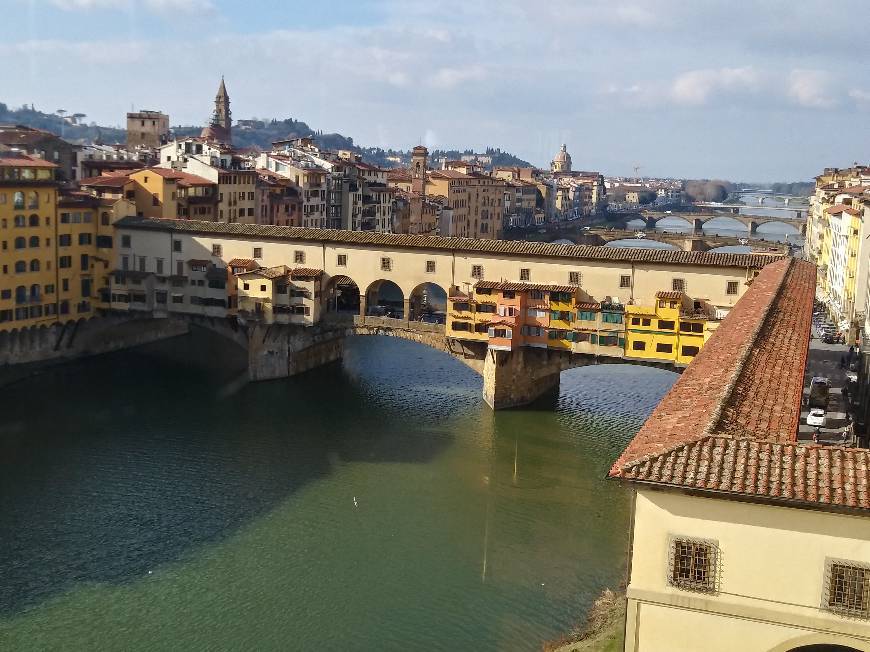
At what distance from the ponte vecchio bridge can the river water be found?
5.97ft

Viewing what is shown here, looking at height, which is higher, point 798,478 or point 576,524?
point 798,478

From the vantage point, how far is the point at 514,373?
3834cm

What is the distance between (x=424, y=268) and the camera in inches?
1598

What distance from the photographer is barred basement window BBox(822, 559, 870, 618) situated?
10867 mm

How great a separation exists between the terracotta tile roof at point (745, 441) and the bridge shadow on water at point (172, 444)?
1281 cm

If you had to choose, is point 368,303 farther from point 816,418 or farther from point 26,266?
point 816,418

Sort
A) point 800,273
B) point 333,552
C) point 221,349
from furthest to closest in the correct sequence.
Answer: point 221,349
point 800,273
point 333,552

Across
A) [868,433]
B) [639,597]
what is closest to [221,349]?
[868,433]

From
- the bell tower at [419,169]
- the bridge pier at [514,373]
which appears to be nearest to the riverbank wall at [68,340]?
the bridge pier at [514,373]

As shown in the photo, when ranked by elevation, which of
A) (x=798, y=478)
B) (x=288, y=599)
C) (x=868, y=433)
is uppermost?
(x=798, y=478)

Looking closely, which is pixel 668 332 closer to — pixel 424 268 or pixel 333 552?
pixel 424 268

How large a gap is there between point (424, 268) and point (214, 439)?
11345 millimetres

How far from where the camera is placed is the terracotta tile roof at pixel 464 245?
3712cm

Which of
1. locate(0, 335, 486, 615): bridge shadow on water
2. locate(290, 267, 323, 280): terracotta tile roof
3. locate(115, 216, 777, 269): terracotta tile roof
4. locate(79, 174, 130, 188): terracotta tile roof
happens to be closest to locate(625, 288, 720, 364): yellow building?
locate(115, 216, 777, 269): terracotta tile roof
